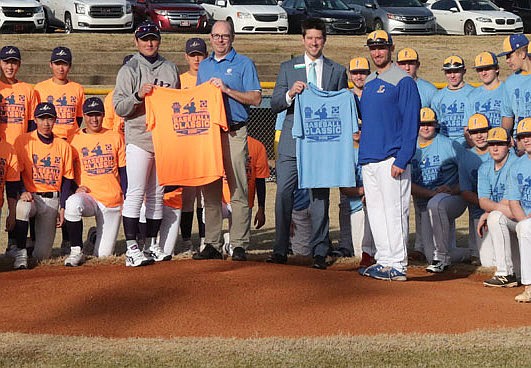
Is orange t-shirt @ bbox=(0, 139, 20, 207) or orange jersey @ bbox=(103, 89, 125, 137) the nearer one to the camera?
orange t-shirt @ bbox=(0, 139, 20, 207)

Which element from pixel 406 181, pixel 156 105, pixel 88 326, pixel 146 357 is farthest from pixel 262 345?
pixel 156 105

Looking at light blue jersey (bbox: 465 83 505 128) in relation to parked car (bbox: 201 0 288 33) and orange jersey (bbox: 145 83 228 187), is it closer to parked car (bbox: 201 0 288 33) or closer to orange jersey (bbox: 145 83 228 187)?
orange jersey (bbox: 145 83 228 187)

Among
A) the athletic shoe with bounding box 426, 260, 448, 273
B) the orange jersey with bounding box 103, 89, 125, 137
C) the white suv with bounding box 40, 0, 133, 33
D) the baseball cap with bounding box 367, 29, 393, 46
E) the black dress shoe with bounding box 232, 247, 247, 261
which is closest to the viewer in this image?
the baseball cap with bounding box 367, 29, 393, 46

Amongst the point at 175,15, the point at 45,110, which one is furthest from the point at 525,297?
the point at 175,15

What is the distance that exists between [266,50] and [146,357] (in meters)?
20.9

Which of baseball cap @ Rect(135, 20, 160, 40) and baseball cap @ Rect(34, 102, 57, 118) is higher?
baseball cap @ Rect(135, 20, 160, 40)

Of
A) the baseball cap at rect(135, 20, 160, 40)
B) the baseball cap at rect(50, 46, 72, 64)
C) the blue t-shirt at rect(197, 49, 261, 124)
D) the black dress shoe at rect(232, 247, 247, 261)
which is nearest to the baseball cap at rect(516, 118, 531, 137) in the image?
the blue t-shirt at rect(197, 49, 261, 124)

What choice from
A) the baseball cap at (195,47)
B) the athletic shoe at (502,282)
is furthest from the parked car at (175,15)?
the athletic shoe at (502,282)

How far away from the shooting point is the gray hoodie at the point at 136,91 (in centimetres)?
1078

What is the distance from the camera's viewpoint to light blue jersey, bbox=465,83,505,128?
40.0 feet

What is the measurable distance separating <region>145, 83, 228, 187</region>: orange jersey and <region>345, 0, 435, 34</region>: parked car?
927 inches

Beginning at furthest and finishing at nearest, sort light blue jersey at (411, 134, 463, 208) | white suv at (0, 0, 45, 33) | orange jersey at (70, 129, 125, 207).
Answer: white suv at (0, 0, 45, 33), light blue jersey at (411, 134, 463, 208), orange jersey at (70, 129, 125, 207)

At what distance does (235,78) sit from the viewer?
36.2 feet

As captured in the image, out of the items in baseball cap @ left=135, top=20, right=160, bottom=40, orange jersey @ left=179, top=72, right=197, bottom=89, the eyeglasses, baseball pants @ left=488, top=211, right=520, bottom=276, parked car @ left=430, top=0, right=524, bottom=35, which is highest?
parked car @ left=430, top=0, right=524, bottom=35
